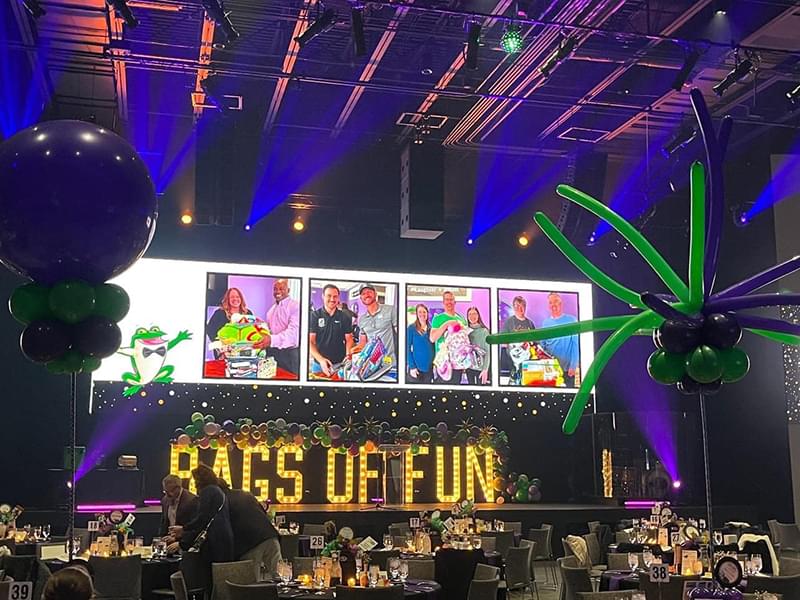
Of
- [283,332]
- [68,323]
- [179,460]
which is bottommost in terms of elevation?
[179,460]

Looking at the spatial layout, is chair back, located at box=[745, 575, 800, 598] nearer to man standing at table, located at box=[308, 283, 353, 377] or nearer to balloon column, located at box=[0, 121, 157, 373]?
balloon column, located at box=[0, 121, 157, 373]

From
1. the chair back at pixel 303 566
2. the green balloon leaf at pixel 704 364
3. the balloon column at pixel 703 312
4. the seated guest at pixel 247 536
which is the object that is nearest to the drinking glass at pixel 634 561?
the chair back at pixel 303 566

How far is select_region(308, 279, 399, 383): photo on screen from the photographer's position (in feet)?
44.3

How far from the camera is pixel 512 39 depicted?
901cm

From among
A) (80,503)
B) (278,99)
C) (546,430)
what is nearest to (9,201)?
(278,99)

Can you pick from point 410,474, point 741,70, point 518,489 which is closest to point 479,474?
point 518,489

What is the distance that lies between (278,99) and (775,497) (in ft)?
29.8

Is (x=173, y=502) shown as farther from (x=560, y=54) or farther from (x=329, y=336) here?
(x=560, y=54)

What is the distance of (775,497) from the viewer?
545 inches

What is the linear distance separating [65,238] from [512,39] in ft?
20.1

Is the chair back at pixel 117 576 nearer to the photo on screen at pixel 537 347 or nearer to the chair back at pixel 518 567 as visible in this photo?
Answer: the chair back at pixel 518 567

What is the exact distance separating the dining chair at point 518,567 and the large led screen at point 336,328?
4.91 m

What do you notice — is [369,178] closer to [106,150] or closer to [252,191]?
[252,191]

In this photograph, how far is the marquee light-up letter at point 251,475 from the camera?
1316 cm
